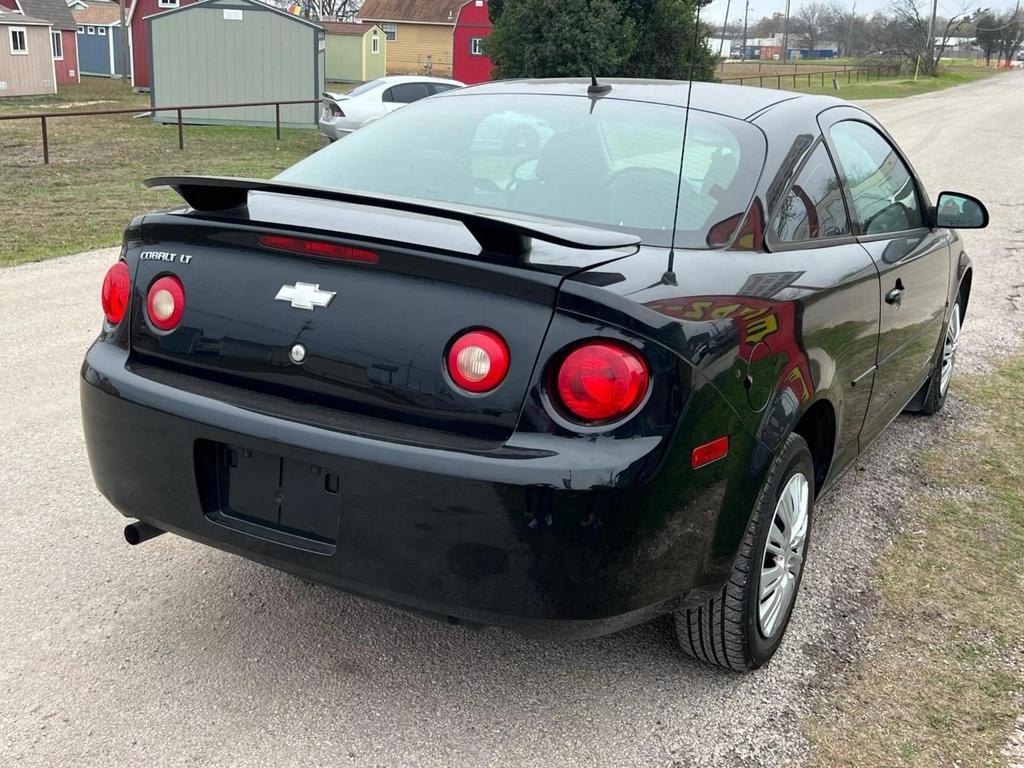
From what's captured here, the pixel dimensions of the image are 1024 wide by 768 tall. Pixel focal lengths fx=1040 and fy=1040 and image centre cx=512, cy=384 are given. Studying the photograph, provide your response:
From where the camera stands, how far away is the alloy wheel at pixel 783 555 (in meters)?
2.89

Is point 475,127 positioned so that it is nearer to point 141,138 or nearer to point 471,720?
point 471,720

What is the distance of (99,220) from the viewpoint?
432 inches

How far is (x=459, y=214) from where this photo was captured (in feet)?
7.67

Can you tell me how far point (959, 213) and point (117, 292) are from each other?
10.8ft

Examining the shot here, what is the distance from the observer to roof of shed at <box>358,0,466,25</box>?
65125mm

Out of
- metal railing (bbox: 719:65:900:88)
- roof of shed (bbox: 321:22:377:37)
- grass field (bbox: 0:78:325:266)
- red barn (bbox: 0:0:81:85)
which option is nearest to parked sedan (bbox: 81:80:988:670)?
grass field (bbox: 0:78:325:266)

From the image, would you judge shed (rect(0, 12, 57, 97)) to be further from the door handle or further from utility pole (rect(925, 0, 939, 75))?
utility pole (rect(925, 0, 939, 75))

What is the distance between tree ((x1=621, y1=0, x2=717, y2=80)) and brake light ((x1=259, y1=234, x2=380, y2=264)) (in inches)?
1075

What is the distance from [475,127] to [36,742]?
7.10ft

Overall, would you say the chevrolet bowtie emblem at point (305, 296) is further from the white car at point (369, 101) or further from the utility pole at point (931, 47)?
the utility pole at point (931, 47)

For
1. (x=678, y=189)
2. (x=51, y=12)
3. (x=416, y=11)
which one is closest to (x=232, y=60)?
(x=51, y=12)

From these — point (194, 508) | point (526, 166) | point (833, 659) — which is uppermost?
point (526, 166)

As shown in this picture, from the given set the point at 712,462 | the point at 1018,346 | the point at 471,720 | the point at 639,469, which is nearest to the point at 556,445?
the point at 639,469

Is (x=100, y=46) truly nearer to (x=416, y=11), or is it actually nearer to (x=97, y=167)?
(x=416, y=11)
